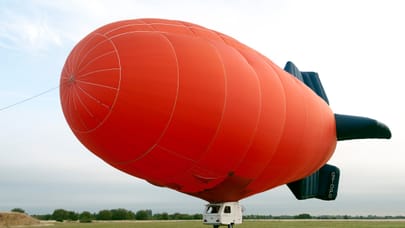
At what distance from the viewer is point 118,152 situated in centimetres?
1261

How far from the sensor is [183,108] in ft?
39.5

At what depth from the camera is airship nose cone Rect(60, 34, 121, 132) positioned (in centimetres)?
1159

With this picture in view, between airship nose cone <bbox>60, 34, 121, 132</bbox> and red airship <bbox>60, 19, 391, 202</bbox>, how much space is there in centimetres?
3

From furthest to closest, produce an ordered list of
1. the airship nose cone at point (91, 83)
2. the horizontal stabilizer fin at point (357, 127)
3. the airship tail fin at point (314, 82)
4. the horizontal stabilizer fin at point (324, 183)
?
the airship tail fin at point (314, 82)
the horizontal stabilizer fin at point (324, 183)
the horizontal stabilizer fin at point (357, 127)
the airship nose cone at point (91, 83)

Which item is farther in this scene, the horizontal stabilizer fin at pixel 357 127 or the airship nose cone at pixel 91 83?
the horizontal stabilizer fin at pixel 357 127

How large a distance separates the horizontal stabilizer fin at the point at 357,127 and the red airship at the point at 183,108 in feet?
14.6

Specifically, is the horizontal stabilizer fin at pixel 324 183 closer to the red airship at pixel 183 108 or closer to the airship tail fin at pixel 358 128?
the airship tail fin at pixel 358 128

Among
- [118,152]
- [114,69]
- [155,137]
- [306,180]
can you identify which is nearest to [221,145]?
[155,137]

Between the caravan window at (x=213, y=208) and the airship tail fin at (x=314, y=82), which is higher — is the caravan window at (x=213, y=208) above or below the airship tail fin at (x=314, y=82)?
below

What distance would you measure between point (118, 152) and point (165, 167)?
1.52 meters

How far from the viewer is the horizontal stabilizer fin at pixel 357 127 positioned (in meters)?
20.0

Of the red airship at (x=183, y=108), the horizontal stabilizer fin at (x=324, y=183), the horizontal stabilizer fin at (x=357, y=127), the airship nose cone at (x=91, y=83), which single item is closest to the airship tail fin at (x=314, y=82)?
the horizontal stabilizer fin at (x=357, y=127)

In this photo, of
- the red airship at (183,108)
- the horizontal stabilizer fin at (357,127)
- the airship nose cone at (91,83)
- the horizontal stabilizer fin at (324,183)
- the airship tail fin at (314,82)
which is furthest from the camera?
the airship tail fin at (314,82)

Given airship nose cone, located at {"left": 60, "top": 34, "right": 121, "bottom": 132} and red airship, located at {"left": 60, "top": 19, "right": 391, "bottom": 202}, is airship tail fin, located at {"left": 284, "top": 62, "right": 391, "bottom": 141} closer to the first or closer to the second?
red airship, located at {"left": 60, "top": 19, "right": 391, "bottom": 202}
